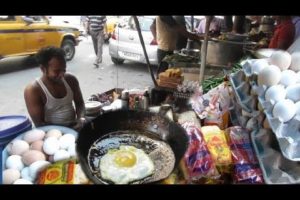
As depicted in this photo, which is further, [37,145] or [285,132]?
[37,145]

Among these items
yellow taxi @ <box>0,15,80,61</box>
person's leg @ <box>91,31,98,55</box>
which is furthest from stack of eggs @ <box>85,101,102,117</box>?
yellow taxi @ <box>0,15,80,61</box>

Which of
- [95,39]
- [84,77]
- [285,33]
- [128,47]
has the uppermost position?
[285,33]

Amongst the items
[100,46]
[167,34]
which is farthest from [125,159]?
[100,46]

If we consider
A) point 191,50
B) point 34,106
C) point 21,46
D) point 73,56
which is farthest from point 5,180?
point 21,46

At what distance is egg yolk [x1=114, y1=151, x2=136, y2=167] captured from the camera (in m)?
1.36

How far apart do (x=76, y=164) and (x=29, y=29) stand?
479 cm

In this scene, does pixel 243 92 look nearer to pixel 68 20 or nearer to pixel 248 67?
pixel 248 67

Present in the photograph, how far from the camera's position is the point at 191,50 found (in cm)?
386

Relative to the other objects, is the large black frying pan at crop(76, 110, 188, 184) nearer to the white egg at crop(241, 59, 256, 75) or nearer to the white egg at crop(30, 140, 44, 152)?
the white egg at crop(30, 140, 44, 152)

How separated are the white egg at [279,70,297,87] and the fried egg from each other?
76 cm

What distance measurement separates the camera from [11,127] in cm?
176

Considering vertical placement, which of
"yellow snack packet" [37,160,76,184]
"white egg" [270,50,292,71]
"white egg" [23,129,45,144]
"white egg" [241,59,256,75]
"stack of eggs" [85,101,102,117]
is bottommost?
"stack of eggs" [85,101,102,117]

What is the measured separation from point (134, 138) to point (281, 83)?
773mm

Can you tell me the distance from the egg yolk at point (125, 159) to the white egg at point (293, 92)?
0.78 m
